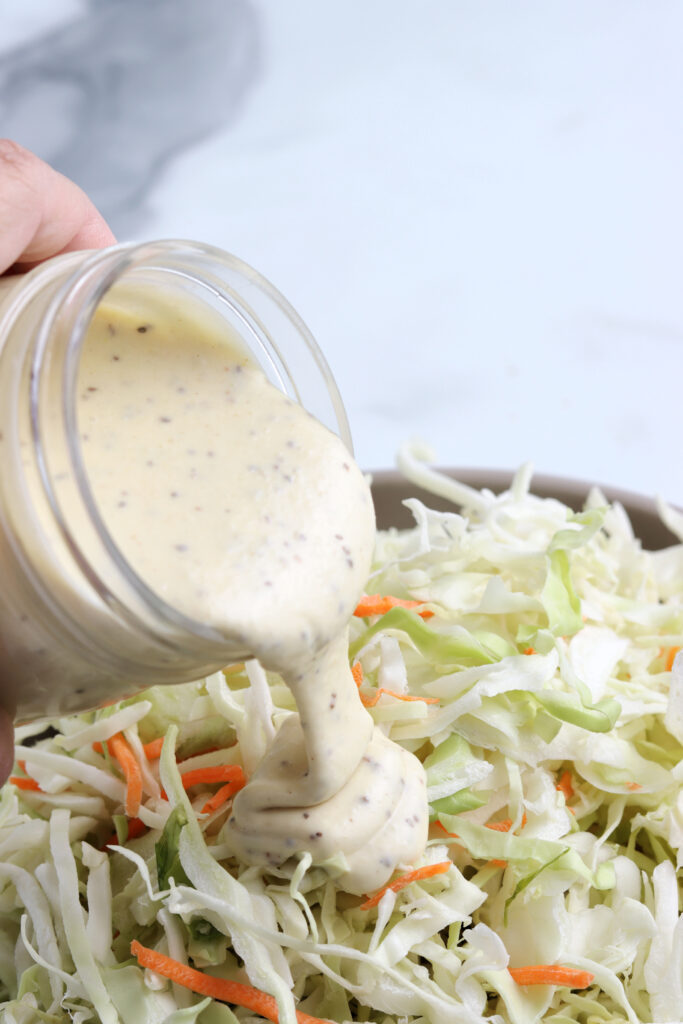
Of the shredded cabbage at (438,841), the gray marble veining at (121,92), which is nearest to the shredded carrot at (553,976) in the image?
the shredded cabbage at (438,841)

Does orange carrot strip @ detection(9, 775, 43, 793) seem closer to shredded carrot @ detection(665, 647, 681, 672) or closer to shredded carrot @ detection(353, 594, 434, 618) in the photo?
shredded carrot @ detection(353, 594, 434, 618)

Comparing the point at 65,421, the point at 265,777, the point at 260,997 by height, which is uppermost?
the point at 65,421

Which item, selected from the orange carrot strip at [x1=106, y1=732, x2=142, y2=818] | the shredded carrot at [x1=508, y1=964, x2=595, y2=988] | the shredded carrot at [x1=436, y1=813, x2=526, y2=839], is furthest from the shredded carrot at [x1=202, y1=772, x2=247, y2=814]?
the shredded carrot at [x1=508, y1=964, x2=595, y2=988]

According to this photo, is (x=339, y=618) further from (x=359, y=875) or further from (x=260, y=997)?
(x=260, y=997)

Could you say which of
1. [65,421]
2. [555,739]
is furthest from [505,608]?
[65,421]

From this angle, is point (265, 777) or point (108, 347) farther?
point (265, 777)
